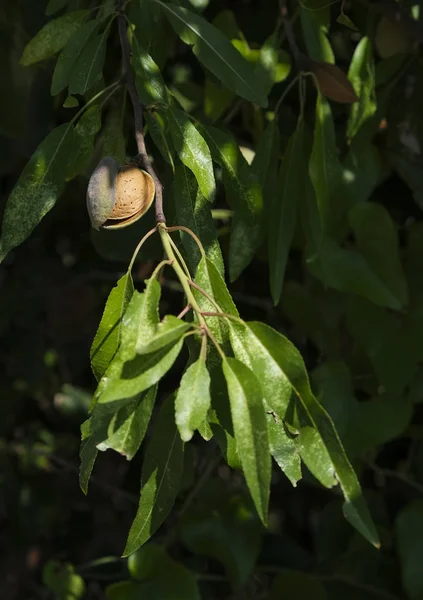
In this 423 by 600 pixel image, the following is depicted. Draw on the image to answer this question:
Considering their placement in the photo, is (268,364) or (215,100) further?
(215,100)

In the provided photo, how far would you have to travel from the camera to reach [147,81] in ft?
2.48

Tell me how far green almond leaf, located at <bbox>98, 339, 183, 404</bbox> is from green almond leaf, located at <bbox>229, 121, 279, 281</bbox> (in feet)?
0.94

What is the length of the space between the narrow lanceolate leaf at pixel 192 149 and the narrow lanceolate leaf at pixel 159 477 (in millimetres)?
181

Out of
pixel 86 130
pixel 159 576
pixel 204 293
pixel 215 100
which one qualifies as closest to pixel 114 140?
pixel 86 130

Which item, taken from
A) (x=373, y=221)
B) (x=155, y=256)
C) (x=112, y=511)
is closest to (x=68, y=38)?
(x=155, y=256)

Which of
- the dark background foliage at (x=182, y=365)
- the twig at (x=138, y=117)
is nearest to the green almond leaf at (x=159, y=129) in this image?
the twig at (x=138, y=117)

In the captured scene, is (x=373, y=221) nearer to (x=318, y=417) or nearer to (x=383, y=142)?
(x=383, y=142)

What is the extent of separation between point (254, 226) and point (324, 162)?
0.10 meters

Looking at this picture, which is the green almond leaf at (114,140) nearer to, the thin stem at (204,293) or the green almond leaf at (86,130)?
the green almond leaf at (86,130)

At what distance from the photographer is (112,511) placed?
1.73 metres

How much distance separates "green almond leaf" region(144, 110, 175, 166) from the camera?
748mm

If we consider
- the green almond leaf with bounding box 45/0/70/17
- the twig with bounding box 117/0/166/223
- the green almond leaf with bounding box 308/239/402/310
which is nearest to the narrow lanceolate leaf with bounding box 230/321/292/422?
the twig with bounding box 117/0/166/223

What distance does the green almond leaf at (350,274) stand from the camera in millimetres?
977

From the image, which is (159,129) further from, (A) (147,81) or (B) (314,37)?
(B) (314,37)
